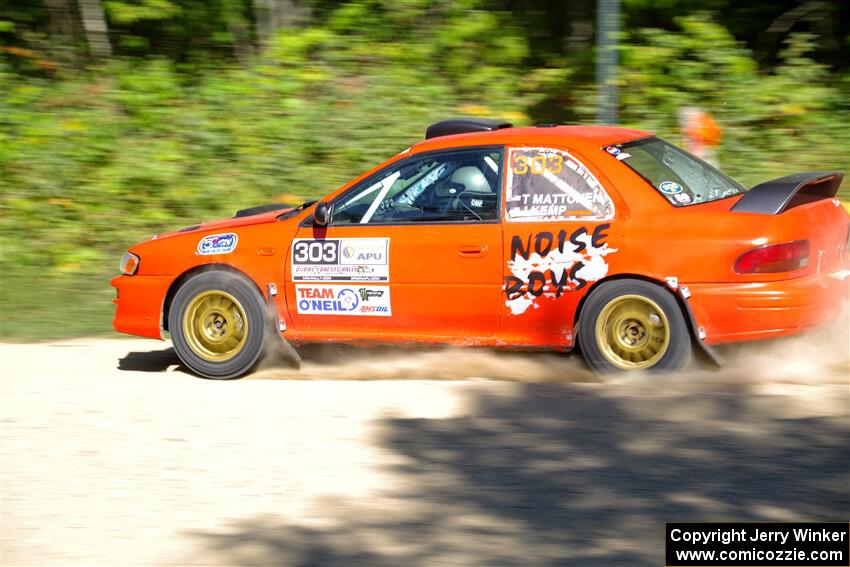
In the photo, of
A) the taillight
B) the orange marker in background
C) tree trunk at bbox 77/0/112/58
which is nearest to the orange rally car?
the taillight

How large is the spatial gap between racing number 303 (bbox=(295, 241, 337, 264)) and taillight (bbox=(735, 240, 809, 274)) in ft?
8.29

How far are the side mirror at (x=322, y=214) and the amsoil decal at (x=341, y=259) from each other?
12 centimetres

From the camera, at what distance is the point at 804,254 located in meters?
6.33

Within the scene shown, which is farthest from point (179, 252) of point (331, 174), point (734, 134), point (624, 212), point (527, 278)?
point (734, 134)

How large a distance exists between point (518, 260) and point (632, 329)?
0.79 meters

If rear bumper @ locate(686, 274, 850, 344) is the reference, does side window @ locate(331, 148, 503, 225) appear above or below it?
above

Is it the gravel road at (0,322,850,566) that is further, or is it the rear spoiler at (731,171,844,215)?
the rear spoiler at (731,171,844,215)

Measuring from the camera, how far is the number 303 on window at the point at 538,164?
6.82 m

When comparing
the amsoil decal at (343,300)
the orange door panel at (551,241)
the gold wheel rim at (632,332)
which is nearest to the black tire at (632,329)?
the gold wheel rim at (632,332)

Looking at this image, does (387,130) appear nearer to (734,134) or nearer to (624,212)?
(734,134)

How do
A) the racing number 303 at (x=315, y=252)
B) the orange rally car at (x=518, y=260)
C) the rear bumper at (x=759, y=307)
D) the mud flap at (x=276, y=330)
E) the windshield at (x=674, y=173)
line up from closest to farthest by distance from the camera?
the rear bumper at (x=759, y=307)
the orange rally car at (x=518, y=260)
the windshield at (x=674, y=173)
the racing number 303 at (x=315, y=252)
the mud flap at (x=276, y=330)

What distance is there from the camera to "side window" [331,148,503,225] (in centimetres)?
693

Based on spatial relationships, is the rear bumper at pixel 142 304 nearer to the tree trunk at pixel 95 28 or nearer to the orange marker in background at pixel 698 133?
the orange marker in background at pixel 698 133

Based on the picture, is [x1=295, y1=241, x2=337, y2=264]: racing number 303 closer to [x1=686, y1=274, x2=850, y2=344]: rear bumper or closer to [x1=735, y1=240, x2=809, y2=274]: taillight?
[x1=686, y1=274, x2=850, y2=344]: rear bumper
